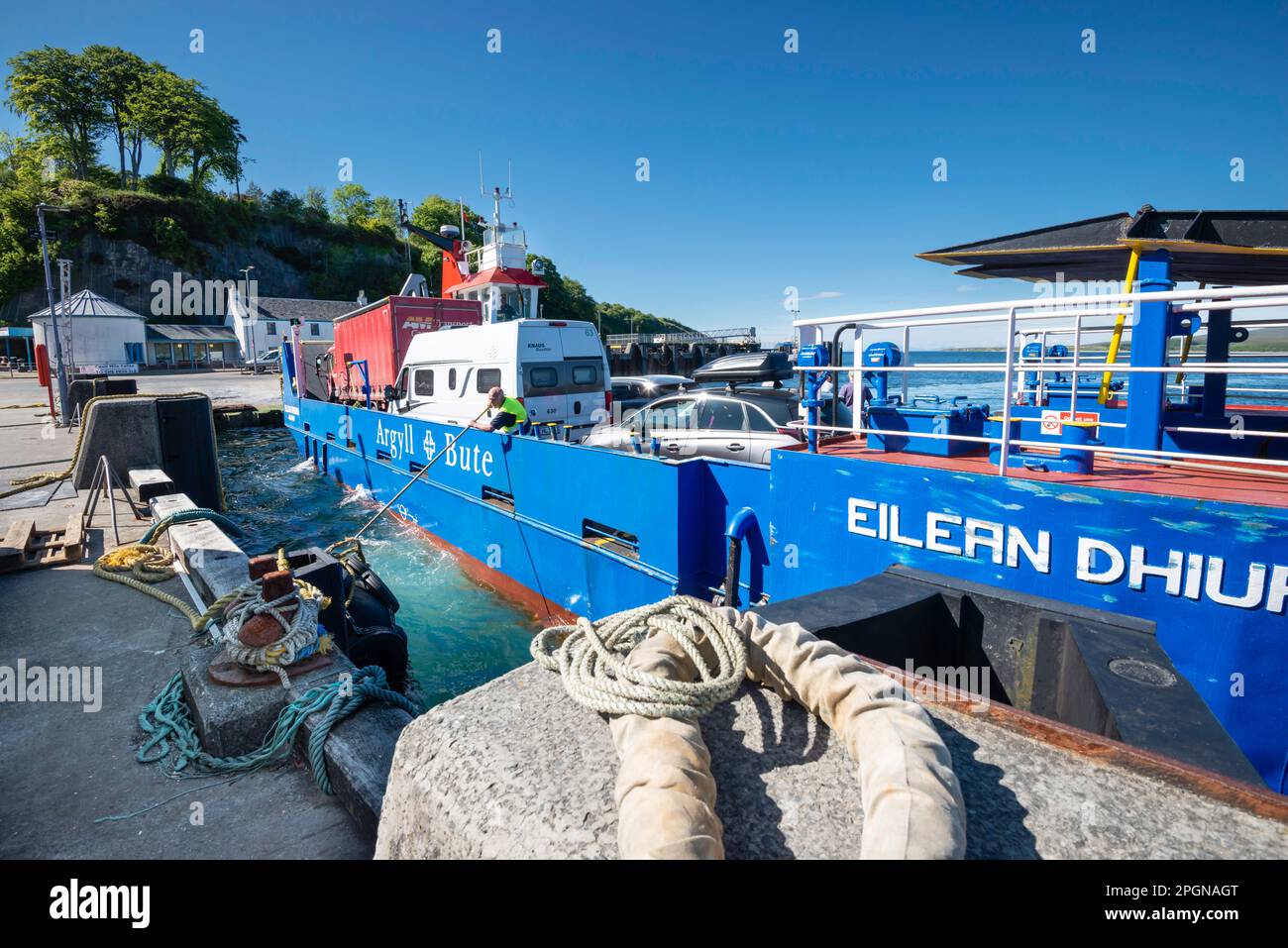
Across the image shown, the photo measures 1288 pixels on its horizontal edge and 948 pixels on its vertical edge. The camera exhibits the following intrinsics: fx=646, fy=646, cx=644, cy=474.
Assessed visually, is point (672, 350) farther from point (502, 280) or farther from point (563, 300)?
point (502, 280)

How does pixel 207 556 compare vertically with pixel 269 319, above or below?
below

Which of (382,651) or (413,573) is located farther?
(413,573)

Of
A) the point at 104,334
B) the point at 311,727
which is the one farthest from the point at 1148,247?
the point at 104,334

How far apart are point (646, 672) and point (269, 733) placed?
88.5 inches

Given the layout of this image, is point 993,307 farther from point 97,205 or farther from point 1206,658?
point 97,205

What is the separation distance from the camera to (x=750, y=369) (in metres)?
9.02

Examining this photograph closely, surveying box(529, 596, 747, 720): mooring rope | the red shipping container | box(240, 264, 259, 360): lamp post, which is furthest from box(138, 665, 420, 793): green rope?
box(240, 264, 259, 360): lamp post

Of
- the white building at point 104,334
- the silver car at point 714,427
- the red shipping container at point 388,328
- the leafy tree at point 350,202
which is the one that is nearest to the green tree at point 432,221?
the leafy tree at point 350,202

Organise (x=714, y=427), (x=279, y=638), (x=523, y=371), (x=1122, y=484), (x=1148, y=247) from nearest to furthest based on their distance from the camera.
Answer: (x=279, y=638), (x=1122, y=484), (x=1148, y=247), (x=714, y=427), (x=523, y=371)

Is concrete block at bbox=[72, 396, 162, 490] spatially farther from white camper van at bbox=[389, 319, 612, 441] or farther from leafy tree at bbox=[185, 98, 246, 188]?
leafy tree at bbox=[185, 98, 246, 188]

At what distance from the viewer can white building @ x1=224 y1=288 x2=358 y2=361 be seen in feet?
184

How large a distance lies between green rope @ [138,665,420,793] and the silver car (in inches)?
176

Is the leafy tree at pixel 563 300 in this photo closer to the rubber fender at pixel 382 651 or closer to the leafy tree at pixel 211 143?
the leafy tree at pixel 211 143
